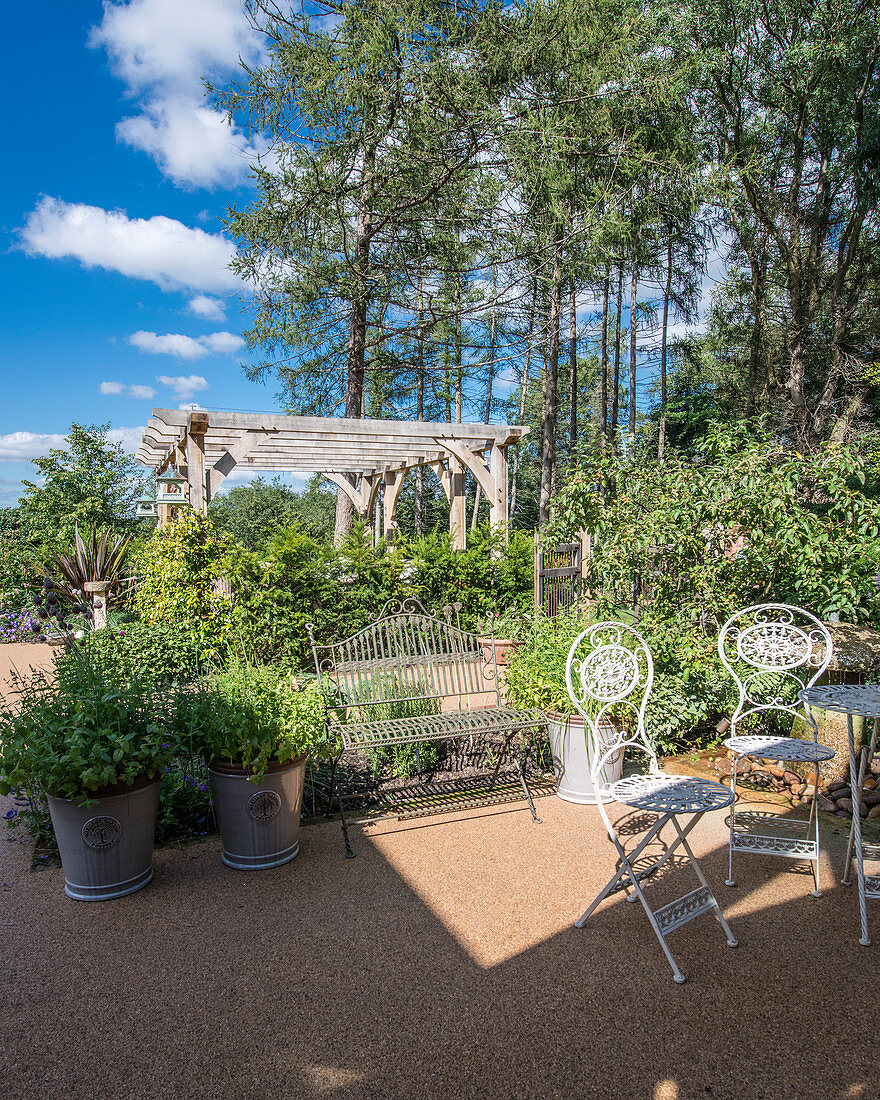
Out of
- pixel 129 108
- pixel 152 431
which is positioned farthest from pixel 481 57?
pixel 152 431

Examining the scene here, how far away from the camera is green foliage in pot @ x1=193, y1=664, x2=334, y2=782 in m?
3.16

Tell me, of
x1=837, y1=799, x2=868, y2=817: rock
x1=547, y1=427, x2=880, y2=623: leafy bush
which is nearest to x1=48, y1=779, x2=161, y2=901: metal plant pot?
x1=547, y1=427, x2=880, y2=623: leafy bush

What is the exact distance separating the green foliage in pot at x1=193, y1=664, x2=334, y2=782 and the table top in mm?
2279

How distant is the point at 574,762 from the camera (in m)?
4.05

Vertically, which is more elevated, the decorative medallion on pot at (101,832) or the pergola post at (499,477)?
the pergola post at (499,477)

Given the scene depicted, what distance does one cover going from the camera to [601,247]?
433 inches

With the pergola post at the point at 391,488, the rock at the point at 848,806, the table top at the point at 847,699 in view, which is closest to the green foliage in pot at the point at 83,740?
the table top at the point at 847,699

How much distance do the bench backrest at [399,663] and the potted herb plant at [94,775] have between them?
1.24 meters

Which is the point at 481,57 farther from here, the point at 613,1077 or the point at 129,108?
the point at 613,1077

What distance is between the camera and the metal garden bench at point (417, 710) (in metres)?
3.87

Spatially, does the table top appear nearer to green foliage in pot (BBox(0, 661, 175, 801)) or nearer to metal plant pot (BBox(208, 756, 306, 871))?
metal plant pot (BBox(208, 756, 306, 871))

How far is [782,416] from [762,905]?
43.0ft

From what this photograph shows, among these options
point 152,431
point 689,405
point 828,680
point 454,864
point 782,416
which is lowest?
point 454,864

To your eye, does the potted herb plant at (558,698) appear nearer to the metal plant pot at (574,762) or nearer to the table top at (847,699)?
the metal plant pot at (574,762)
